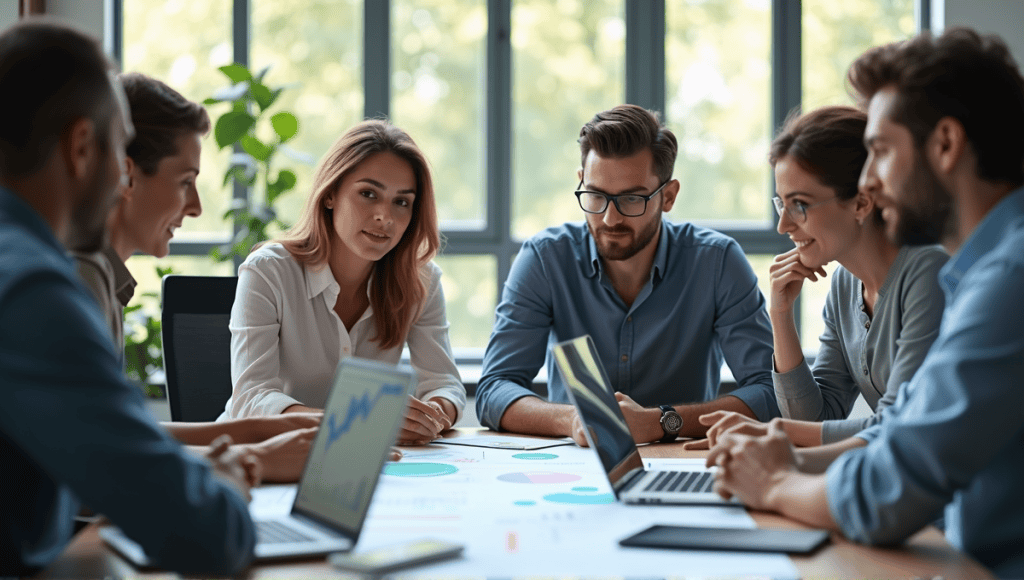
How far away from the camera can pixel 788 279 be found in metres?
2.24

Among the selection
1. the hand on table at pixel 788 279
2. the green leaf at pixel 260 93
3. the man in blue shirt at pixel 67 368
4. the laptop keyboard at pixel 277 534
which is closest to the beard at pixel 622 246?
the hand on table at pixel 788 279

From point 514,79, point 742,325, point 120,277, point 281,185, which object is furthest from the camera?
point 514,79

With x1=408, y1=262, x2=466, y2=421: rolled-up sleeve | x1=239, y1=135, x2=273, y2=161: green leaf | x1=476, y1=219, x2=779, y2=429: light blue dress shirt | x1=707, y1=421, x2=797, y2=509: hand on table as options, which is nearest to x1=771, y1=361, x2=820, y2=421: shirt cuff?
x1=476, y1=219, x2=779, y2=429: light blue dress shirt

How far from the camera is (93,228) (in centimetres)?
108

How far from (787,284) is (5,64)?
1.83 m

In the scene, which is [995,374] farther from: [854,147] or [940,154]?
[854,147]

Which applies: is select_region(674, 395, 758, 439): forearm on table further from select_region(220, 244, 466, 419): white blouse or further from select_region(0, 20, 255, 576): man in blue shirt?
select_region(0, 20, 255, 576): man in blue shirt

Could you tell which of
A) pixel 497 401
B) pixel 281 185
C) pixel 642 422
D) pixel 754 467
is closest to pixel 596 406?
pixel 754 467

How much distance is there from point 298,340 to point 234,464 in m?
1.13

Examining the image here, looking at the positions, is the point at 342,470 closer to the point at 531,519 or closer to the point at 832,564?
the point at 531,519

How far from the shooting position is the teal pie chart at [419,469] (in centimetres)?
164

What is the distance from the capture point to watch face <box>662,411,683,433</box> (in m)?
2.05

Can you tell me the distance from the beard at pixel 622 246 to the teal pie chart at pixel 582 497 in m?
1.12

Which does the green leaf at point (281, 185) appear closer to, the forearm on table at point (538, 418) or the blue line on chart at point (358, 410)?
the forearm on table at point (538, 418)
